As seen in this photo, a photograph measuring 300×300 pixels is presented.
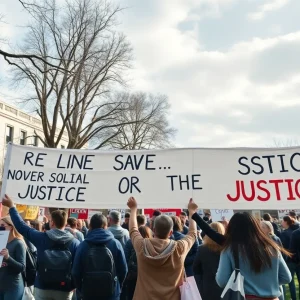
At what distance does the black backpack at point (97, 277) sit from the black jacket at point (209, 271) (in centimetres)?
100

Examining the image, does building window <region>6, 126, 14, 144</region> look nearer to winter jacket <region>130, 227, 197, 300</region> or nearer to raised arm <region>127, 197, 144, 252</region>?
raised arm <region>127, 197, 144, 252</region>

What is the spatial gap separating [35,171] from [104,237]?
1336mm

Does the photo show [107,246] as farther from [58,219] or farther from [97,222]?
[58,219]

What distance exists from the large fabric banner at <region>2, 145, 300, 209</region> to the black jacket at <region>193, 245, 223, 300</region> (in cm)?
52

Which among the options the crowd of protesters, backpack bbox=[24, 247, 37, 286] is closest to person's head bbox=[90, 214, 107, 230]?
the crowd of protesters

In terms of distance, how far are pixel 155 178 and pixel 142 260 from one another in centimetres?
144

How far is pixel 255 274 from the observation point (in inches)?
125

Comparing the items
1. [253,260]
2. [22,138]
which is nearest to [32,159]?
[253,260]

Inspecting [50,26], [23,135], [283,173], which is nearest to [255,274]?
[283,173]

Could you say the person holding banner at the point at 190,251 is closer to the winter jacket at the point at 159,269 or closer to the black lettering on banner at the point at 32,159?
the winter jacket at the point at 159,269

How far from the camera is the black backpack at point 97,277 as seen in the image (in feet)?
14.3

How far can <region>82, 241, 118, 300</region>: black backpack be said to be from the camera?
4371 millimetres

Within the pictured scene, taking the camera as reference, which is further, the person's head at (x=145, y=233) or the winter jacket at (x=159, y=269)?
the person's head at (x=145, y=233)

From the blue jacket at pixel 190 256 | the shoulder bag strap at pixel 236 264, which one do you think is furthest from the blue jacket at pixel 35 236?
the shoulder bag strap at pixel 236 264
